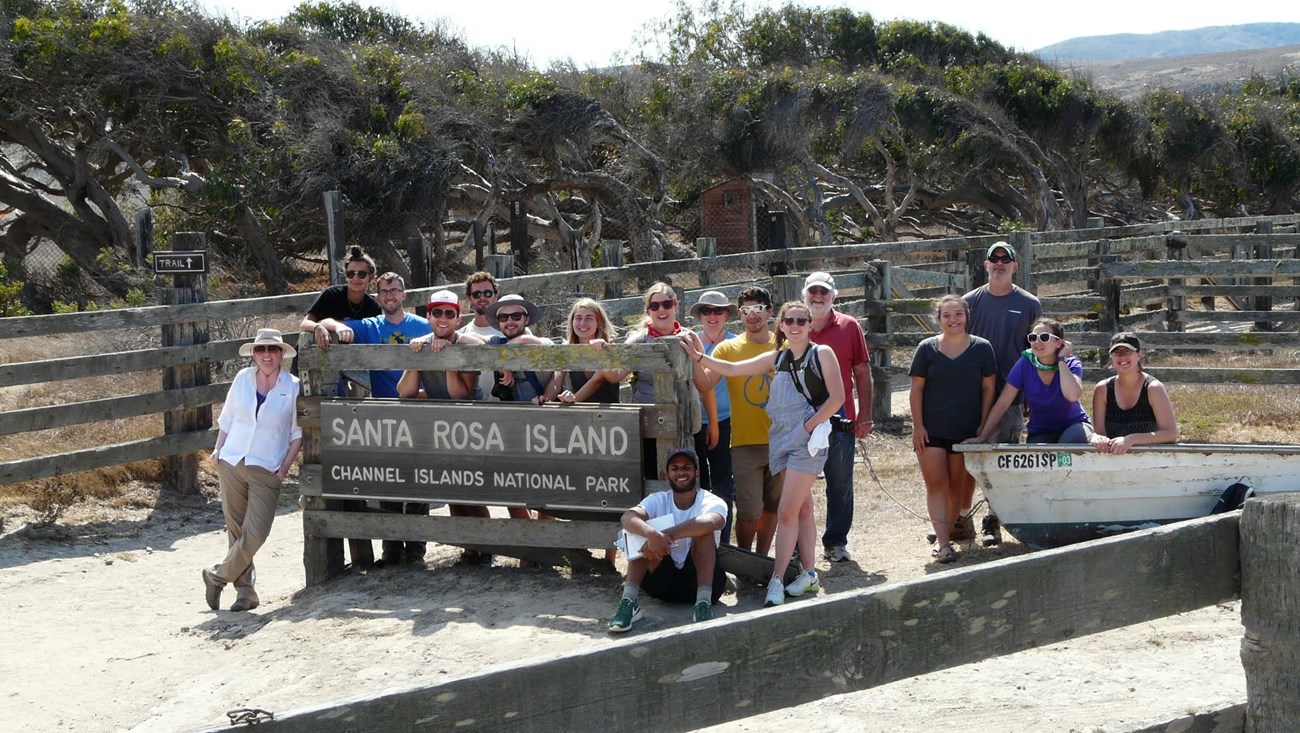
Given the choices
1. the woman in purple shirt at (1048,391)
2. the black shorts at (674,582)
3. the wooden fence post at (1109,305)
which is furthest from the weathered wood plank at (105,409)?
the wooden fence post at (1109,305)

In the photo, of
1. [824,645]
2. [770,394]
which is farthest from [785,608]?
[770,394]

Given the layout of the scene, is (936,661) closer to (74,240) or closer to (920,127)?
(74,240)

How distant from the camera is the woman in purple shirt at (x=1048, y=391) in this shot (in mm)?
7129

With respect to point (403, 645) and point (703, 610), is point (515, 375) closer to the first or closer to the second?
point (403, 645)

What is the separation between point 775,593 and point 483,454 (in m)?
1.68

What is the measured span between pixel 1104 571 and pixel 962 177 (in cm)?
2898

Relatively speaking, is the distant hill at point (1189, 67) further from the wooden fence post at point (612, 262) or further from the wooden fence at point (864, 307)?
the wooden fence post at point (612, 262)

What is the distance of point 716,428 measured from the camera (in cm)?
699

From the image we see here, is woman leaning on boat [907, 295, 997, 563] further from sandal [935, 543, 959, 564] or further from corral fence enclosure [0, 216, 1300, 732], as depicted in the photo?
corral fence enclosure [0, 216, 1300, 732]

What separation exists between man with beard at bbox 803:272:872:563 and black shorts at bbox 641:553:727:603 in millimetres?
1254

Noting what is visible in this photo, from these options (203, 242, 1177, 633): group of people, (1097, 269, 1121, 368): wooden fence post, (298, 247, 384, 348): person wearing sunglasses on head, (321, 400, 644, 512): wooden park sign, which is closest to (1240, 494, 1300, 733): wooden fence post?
(203, 242, 1177, 633): group of people

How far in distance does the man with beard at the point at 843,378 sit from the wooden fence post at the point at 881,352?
5.41 meters

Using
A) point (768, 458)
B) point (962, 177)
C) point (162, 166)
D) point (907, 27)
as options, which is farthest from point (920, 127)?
point (768, 458)

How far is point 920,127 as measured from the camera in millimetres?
30250
